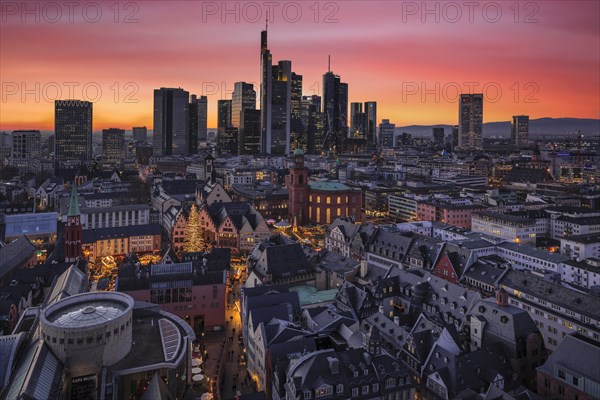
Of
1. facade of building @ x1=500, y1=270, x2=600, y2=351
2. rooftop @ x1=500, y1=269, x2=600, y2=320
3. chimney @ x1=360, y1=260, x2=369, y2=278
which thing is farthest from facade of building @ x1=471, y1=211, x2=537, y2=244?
chimney @ x1=360, y1=260, x2=369, y2=278

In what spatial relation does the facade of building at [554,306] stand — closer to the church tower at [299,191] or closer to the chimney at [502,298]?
the chimney at [502,298]

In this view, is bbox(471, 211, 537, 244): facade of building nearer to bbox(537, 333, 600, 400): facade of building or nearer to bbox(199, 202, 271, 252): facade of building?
bbox(199, 202, 271, 252): facade of building

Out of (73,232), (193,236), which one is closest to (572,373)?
(193,236)

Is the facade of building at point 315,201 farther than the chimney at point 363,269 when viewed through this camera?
Yes

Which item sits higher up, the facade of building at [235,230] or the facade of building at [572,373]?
the facade of building at [235,230]

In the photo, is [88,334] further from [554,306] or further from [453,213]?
[453,213]

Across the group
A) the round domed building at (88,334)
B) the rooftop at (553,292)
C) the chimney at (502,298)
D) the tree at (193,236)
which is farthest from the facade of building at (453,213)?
Answer: the round domed building at (88,334)

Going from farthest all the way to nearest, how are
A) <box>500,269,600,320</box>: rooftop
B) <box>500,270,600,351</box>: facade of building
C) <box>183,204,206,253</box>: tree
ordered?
<box>183,204,206,253</box>: tree, <box>500,269,600,320</box>: rooftop, <box>500,270,600,351</box>: facade of building
